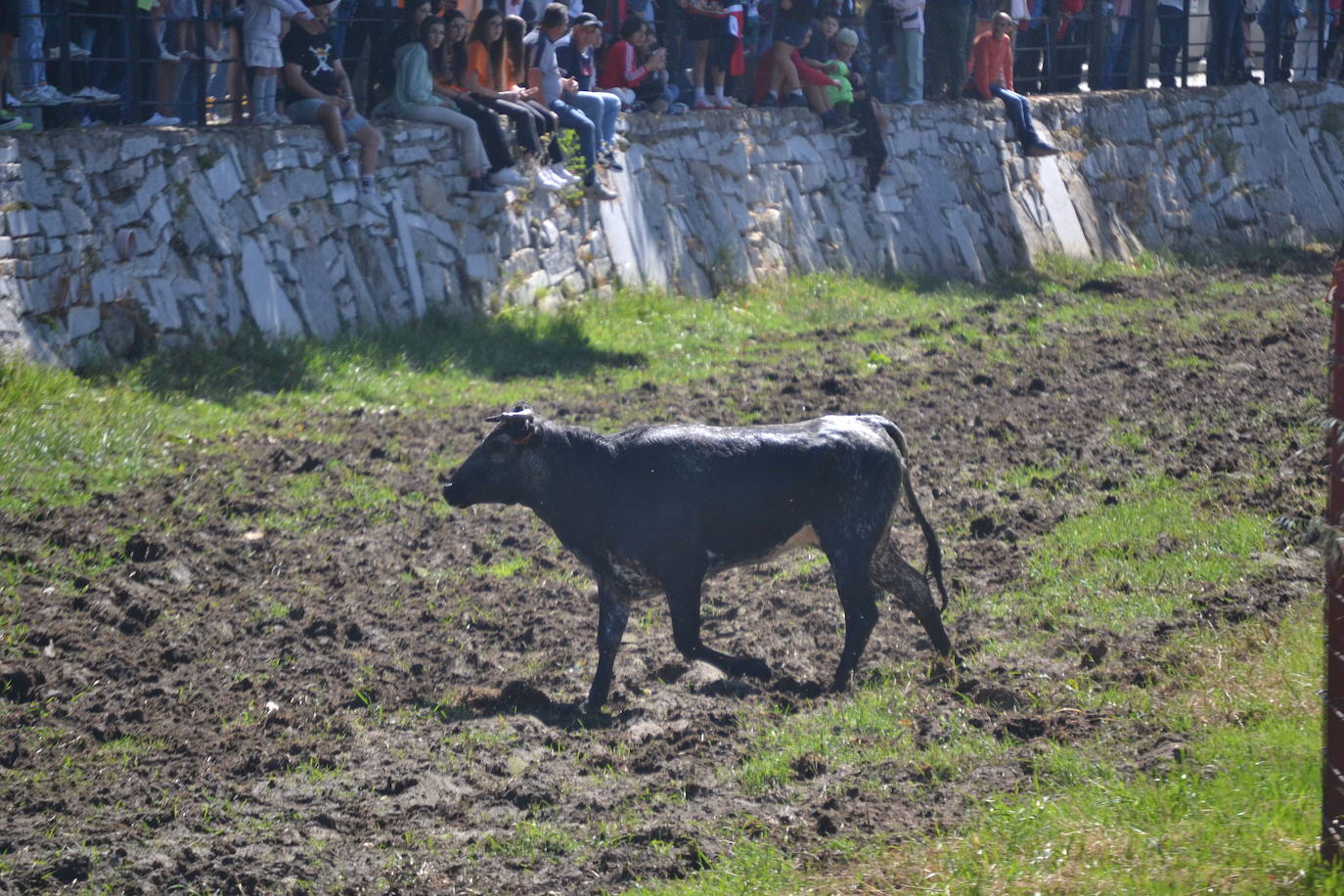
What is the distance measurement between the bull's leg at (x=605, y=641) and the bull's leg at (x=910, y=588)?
4.18ft

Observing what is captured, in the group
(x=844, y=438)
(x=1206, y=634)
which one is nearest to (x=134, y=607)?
(x=844, y=438)

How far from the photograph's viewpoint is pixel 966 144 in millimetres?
21016

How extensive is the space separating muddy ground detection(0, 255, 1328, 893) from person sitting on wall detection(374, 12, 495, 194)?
325 cm

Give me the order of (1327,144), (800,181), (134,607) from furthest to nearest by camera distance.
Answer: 1. (1327,144)
2. (800,181)
3. (134,607)

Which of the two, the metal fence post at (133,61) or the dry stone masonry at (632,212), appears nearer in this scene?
the dry stone masonry at (632,212)

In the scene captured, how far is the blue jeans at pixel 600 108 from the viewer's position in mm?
16531

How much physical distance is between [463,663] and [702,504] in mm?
1488

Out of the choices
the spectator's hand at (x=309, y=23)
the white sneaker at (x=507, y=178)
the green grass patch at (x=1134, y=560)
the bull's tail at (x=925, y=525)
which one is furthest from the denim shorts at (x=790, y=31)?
the bull's tail at (x=925, y=525)

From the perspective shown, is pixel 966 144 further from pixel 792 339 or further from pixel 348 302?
pixel 348 302

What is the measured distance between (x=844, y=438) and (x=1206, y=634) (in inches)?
73.7

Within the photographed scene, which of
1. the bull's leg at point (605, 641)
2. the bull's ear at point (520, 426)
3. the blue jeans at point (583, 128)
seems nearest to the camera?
the bull's leg at point (605, 641)

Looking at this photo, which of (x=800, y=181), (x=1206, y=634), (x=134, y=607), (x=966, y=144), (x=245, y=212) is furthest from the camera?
(x=966, y=144)

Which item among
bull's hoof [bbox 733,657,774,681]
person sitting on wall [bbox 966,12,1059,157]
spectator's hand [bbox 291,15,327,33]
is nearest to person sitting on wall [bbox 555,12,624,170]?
spectator's hand [bbox 291,15,327,33]

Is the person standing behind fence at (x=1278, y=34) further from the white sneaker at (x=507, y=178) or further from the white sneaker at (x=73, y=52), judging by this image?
the white sneaker at (x=73, y=52)
